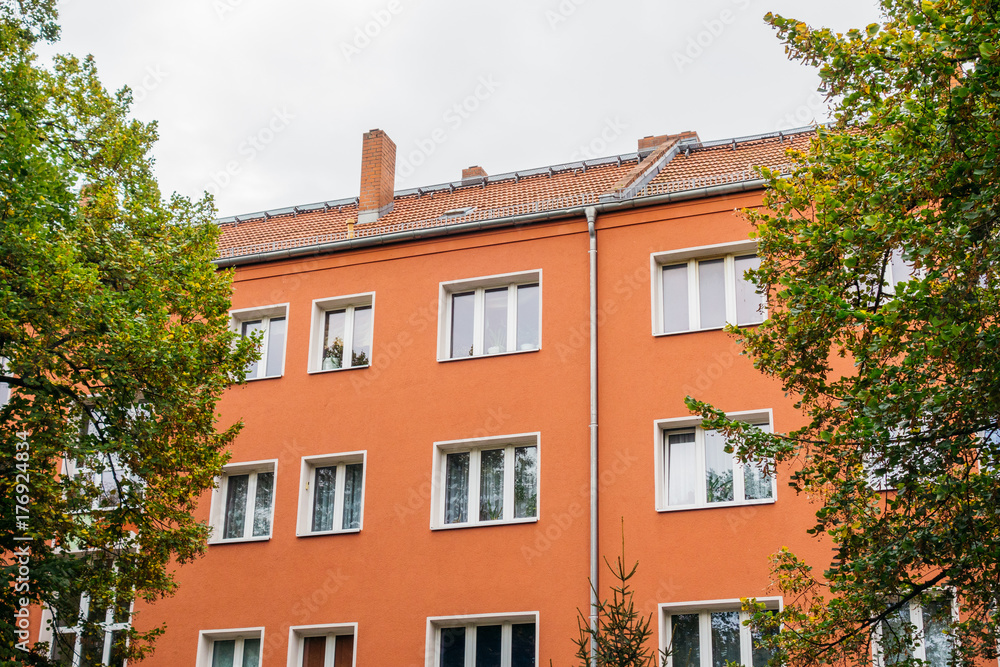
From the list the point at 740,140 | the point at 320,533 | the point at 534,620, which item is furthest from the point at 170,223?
the point at 740,140

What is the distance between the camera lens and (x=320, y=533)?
19.6m

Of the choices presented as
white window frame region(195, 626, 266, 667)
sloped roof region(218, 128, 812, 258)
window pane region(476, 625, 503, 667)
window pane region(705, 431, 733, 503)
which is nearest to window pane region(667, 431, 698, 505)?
window pane region(705, 431, 733, 503)

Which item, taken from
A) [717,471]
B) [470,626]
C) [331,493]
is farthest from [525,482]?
[331,493]

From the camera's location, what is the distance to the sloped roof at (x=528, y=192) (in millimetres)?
20703

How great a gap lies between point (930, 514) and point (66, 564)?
10450 mm

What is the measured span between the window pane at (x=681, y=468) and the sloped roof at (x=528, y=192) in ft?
14.3

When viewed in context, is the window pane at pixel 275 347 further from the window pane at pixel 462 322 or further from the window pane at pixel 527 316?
the window pane at pixel 527 316

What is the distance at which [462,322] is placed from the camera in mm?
20719

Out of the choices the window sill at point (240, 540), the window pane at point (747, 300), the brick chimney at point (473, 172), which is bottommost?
the window sill at point (240, 540)

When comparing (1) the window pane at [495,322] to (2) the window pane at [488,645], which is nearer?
(2) the window pane at [488,645]

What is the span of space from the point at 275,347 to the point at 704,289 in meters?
8.22

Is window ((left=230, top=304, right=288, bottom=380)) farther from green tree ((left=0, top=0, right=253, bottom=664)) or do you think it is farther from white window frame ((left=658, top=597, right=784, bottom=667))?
white window frame ((left=658, top=597, right=784, bottom=667))

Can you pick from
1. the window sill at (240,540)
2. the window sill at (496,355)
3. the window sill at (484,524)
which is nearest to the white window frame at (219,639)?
the window sill at (240,540)

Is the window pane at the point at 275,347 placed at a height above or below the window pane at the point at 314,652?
above
